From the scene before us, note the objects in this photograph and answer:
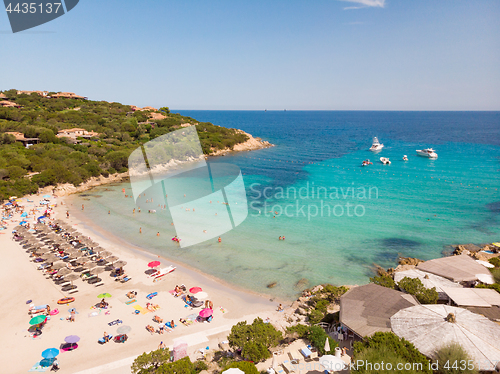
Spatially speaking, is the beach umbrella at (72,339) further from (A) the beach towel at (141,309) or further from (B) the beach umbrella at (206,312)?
(B) the beach umbrella at (206,312)

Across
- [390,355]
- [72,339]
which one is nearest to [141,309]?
[72,339]

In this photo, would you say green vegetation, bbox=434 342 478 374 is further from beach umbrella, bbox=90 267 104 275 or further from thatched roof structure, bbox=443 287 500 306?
beach umbrella, bbox=90 267 104 275

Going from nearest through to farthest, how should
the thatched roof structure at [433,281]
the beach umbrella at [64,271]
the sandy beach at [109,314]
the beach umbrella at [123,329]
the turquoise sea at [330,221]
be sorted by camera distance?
the sandy beach at [109,314] → the beach umbrella at [123,329] → the thatched roof structure at [433,281] → the beach umbrella at [64,271] → the turquoise sea at [330,221]

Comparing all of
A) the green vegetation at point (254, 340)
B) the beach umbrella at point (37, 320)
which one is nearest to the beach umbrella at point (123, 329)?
the beach umbrella at point (37, 320)

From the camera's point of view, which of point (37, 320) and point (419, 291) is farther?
point (37, 320)

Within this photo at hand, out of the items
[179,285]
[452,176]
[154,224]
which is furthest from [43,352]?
[452,176]

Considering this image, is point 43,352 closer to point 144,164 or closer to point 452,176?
point 144,164

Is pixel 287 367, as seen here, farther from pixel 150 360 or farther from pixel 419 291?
pixel 419 291
